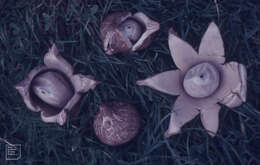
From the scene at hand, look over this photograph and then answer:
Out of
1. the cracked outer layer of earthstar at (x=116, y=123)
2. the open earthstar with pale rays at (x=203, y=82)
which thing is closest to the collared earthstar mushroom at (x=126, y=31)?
the open earthstar with pale rays at (x=203, y=82)

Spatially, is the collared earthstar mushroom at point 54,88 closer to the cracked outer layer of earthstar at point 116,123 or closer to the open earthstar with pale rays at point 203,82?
the cracked outer layer of earthstar at point 116,123

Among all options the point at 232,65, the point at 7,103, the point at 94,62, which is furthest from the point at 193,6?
the point at 7,103

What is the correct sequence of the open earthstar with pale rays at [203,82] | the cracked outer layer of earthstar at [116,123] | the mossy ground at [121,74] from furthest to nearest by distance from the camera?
the mossy ground at [121,74] < the cracked outer layer of earthstar at [116,123] < the open earthstar with pale rays at [203,82]

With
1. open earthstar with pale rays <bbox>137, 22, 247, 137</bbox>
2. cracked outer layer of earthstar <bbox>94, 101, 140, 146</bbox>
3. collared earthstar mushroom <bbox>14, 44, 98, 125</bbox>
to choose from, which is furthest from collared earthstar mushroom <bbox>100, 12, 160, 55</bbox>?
cracked outer layer of earthstar <bbox>94, 101, 140, 146</bbox>

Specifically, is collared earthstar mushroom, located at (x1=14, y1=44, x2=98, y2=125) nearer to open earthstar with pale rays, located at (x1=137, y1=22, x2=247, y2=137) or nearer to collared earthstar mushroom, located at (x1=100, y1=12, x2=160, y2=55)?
collared earthstar mushroom, located at (x1=100, y1=12, x2=160, y2=55)

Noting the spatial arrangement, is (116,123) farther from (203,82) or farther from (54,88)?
(203,82)
